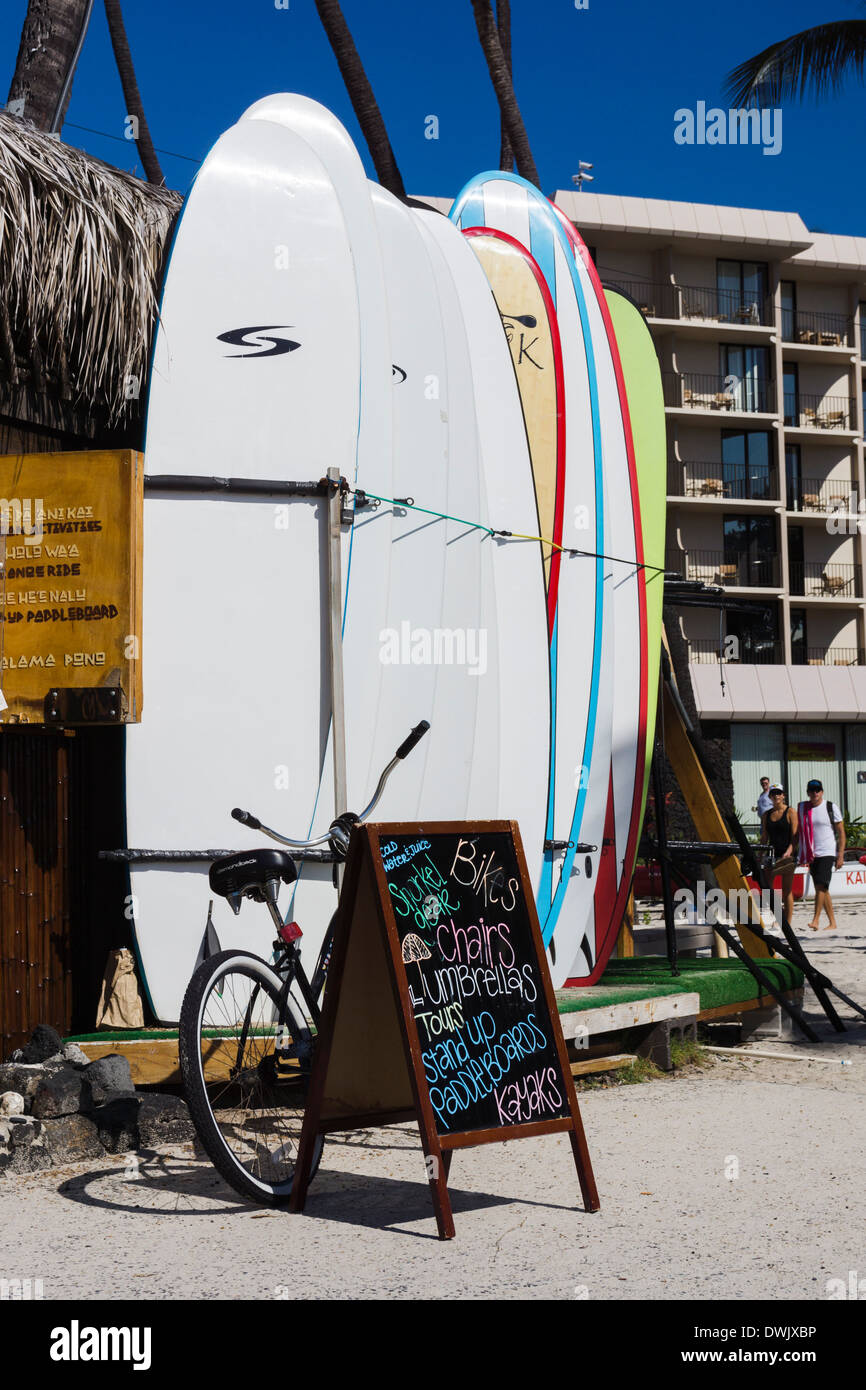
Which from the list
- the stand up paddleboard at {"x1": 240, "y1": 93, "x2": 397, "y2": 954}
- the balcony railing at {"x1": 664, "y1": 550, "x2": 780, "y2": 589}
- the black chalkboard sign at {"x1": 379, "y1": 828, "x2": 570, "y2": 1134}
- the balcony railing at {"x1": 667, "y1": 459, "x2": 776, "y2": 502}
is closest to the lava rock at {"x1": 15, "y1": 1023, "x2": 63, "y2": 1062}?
the stand up paddleboard at {"x1": 240, "y1": 93, "x2": 397, "y2": 954}

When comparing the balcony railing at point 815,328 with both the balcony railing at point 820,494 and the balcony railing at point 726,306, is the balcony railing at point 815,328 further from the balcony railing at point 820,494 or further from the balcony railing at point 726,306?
the balcony railing at point 820,494

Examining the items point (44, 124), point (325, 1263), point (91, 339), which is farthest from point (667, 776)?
point (325, 1263)

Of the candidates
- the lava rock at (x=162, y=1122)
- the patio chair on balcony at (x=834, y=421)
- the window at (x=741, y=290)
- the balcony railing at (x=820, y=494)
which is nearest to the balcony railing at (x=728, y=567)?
the balcony railing at (x=820, y=494)

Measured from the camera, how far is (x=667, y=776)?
2408 centimetres

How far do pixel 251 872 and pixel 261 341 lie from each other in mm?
2670

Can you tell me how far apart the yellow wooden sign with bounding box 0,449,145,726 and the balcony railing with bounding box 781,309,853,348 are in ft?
129

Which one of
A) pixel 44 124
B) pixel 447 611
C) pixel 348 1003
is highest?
pixel 44 124

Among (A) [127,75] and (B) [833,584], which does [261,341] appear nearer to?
(A) [127,75]

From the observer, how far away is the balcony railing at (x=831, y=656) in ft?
137

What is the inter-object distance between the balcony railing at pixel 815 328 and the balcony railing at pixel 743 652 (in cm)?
919

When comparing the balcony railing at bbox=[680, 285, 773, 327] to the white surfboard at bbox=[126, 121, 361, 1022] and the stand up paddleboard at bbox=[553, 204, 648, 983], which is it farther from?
the white surfboard at bbox=[126, 121, 361, 1022]

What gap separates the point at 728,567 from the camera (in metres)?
40.4
